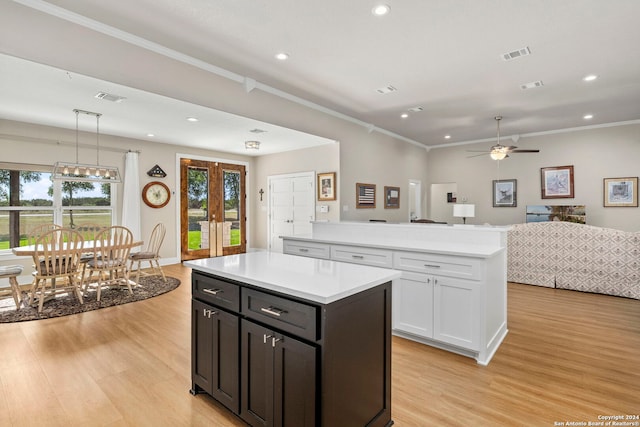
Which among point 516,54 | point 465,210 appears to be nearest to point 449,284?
point 516,54

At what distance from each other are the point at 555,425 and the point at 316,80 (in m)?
4.17

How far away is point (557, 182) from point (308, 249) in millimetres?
6545

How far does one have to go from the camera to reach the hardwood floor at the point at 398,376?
78.5 inches

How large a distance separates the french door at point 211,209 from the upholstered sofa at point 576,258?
591 centimetres

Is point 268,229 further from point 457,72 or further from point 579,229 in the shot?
point 579,229

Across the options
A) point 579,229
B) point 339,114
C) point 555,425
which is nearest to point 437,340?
point 555,425

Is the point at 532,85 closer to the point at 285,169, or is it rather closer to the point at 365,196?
the point at 365,196

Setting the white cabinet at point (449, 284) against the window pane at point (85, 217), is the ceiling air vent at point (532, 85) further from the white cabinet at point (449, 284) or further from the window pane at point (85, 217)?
the window pane at point (85, 217)

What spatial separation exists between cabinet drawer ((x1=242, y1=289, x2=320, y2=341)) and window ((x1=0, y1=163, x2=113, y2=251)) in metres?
5.63

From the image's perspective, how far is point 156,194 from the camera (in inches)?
260

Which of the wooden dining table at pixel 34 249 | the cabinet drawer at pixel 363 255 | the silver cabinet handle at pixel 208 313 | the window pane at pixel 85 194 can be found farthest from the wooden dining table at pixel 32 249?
the cabinet drawer at pixel 363 255

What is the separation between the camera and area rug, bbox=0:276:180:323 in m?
3.74

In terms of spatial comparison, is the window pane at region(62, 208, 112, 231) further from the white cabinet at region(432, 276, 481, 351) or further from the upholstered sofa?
the upholstered sofa

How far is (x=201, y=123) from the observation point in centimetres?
489
